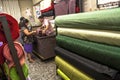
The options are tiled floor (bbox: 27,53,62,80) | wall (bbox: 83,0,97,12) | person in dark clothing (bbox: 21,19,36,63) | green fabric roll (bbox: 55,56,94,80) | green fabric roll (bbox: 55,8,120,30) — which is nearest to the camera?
green fabric roll (bbox: 55,8,120,30)

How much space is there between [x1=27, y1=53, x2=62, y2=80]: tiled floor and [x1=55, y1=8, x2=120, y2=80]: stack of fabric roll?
2.58ft

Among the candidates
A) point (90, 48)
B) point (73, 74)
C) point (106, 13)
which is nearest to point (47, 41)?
point (73, 74)

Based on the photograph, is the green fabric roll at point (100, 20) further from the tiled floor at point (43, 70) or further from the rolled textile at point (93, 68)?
the tiled floor at point (43, 70)

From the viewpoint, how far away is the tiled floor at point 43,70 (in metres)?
2.65

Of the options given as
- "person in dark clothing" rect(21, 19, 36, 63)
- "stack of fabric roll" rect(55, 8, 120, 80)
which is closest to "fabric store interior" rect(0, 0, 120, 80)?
"stack of fabric roll" rect(55, 8, 120, 80)

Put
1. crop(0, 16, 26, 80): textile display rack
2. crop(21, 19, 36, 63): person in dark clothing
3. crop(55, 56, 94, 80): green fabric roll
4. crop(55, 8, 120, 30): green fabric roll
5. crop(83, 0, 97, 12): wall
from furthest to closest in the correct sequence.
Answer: crop(21, 19, 36, 63): person in dark clothing → crop(83, 0, 97, 12): wall → crop(55, 56, 94, 80): green fabric roll → crop(55, 8, 120, 30): green fabric roll → crop(0, 16, 26, 80): textile display rack

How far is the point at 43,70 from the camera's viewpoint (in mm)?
2988

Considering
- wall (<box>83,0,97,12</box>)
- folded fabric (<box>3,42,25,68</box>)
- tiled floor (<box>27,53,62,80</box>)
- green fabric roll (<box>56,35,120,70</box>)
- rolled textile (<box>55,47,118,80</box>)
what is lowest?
tiled floor (<box>27,53,62,80</box>)

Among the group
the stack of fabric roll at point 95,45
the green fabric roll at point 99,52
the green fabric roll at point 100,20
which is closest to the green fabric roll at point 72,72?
the stack of fabric roll at point 95,45

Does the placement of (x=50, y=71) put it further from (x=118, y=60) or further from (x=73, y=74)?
(x=118, y=60)

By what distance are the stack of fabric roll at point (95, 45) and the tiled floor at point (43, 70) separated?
785mm

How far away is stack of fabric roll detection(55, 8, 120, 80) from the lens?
1170mm

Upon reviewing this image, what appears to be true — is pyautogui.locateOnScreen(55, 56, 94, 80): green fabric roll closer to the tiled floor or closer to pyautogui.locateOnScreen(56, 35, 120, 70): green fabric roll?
pyautogui.locateOnScreen(56, 35, 120, 70): green fabric roll

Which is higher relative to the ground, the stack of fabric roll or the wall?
the wall
